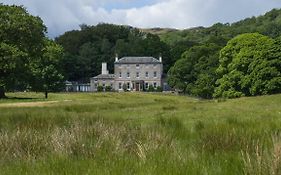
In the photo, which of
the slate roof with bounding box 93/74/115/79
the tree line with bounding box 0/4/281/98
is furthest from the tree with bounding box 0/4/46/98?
the slate roof with bounding box 93/74/115/79

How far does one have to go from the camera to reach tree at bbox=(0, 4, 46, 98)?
51688 mm

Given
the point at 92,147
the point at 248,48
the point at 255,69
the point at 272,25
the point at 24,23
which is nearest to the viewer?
the point at 92,147

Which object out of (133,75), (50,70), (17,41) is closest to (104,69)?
(133,75)

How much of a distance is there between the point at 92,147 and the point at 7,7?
49221 mm

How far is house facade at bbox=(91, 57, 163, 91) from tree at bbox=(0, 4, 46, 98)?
86.9m

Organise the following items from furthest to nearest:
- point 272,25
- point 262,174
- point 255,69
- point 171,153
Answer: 1. point 272,25
2. point 255,69
3. point 171,153
4. point 262,174

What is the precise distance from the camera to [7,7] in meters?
55.8

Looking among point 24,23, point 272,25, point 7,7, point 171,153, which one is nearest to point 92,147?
point 171,153

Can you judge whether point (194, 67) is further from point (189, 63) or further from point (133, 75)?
point (133, 75)

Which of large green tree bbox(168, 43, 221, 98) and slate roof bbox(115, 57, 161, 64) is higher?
slate roof bbox(115, 57, 161, 64)

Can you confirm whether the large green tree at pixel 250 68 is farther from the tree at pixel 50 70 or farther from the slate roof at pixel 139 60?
the slate roof at pixel 139 60

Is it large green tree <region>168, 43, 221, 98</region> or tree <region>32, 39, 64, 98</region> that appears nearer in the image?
tree <region>32, 39, 64, 98</region>

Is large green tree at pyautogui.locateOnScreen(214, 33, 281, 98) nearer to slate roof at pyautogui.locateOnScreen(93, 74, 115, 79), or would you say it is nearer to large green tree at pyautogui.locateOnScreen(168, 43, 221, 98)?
large green tree at pyautogui.locateOnScreen(168, 43, 221, 98)

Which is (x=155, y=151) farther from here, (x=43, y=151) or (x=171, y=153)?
(x=43, y=151)
